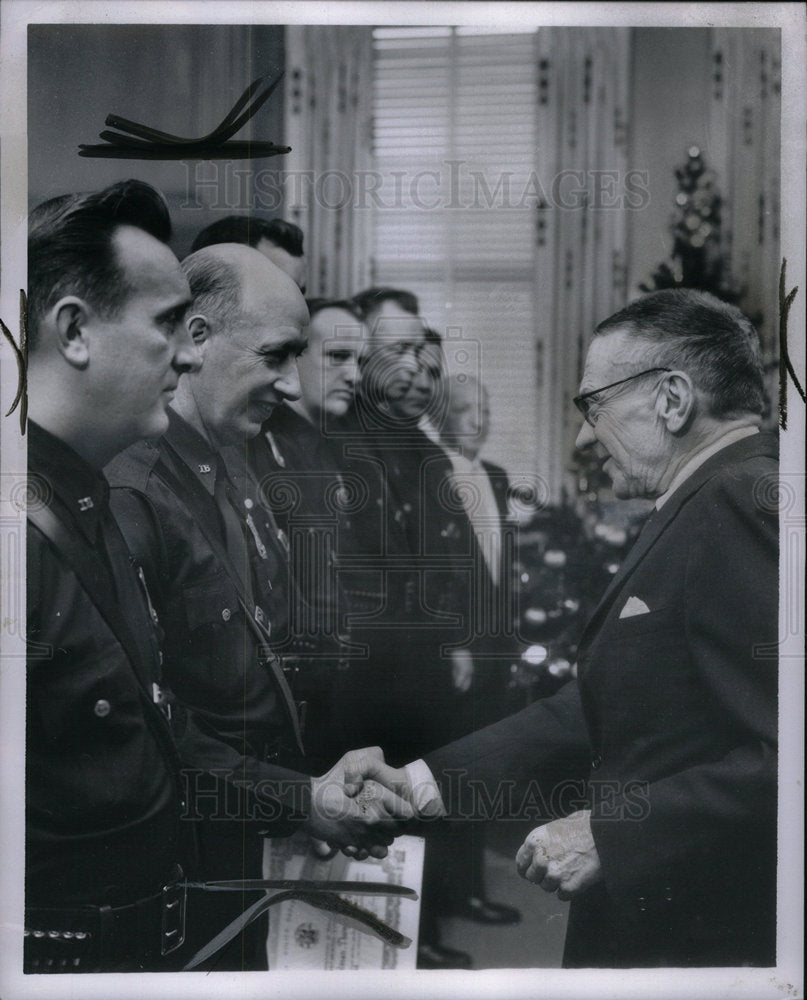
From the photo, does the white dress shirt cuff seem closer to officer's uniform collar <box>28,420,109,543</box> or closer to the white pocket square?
the white pocket square

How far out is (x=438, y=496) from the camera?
228 centimetres

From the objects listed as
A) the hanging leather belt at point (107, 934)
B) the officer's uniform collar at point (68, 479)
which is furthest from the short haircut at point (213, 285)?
the hanging leather belt at point (107, 934)

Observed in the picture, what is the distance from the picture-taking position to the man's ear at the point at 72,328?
2.24 metres

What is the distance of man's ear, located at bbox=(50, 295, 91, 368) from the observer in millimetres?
2236

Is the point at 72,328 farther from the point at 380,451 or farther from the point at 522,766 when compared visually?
the point at 522,766

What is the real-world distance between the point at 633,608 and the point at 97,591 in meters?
1.20

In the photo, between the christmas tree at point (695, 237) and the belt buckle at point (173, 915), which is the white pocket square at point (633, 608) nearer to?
the christmas tree at point (695, 237)

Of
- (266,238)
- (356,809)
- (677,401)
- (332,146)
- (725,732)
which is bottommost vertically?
(356,809)

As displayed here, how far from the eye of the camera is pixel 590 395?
7.46 ft

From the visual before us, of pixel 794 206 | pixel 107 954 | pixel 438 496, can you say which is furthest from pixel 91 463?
pixel 794 206

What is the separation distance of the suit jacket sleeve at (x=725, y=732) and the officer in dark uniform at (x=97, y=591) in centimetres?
104

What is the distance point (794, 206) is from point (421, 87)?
0.89 meters

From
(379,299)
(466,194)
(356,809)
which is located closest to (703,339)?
(466,194)

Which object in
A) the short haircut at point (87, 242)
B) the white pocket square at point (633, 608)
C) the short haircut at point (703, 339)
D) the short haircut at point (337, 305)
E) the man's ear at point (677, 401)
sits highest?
the short haircut at point (87, 242)
